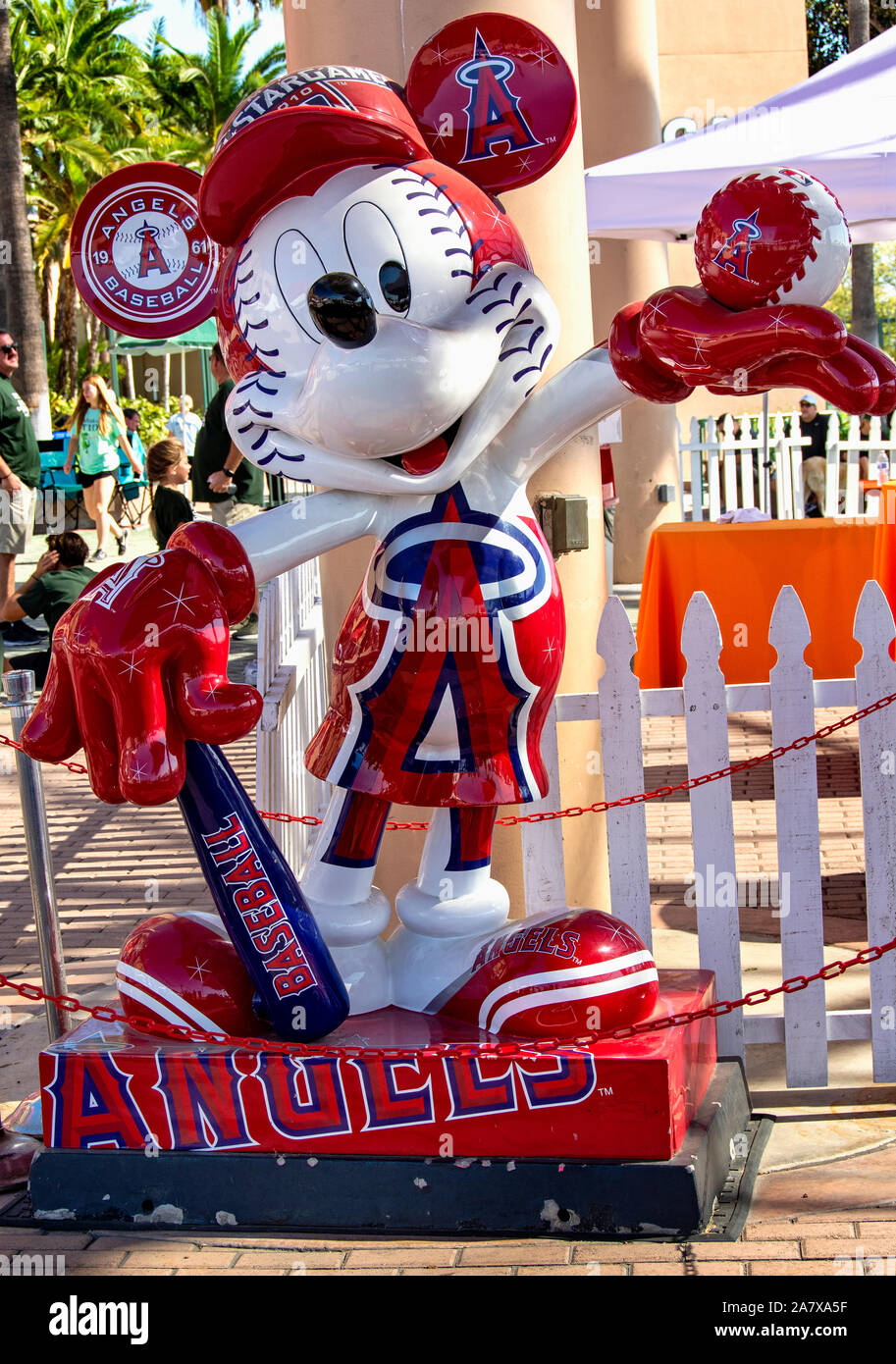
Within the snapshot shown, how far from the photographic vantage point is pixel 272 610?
16.1 ft

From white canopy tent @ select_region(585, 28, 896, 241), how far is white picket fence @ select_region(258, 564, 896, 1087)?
14.0 feet

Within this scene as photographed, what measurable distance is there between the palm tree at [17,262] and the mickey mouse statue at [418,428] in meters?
14.4

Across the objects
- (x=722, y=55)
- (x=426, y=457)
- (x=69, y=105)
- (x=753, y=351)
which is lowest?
(x=426, y=457)

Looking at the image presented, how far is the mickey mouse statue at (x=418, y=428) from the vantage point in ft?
9.30

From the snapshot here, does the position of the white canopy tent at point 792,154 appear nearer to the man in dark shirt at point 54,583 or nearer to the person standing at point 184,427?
the man in dark shirt at point 54,583

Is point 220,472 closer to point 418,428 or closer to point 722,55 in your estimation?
point 418,428

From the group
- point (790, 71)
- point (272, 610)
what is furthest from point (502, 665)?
point (790, 71)

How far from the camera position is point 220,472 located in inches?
344

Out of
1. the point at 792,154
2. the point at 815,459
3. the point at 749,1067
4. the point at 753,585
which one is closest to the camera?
the point at 749,1067

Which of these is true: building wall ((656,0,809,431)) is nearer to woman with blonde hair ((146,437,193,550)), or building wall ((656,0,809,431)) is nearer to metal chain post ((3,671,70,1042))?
woman with blonde hair ((146,437,193,550))

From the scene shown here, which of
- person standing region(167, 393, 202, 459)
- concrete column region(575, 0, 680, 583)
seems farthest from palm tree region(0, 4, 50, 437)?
concrete column region(575, 0, 680, 583)

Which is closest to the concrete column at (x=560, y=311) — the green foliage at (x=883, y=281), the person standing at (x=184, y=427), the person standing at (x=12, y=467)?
the person standing at (x=12, y=467)

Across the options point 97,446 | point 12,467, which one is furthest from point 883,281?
point 12,467

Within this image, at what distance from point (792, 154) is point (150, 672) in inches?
222
